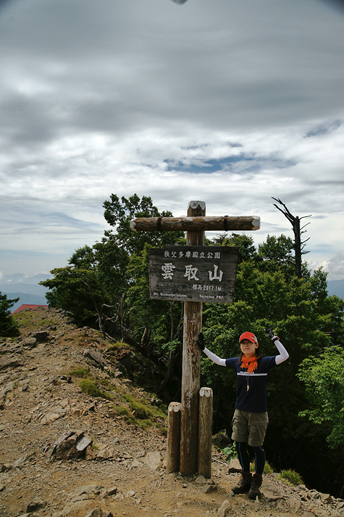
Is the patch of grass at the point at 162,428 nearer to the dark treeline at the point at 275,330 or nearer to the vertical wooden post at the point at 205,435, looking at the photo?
the vertical wooden post at the point at 205,435

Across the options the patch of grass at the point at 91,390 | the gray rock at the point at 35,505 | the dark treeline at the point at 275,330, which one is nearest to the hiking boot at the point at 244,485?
the gray rock at the point at 35,505

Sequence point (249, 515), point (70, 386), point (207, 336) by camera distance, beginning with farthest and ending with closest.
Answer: point (207, 336)
point (70, 386)
point (249, 515)

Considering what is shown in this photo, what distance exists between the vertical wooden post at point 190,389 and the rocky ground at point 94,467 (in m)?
0.32

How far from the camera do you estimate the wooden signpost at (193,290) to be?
4645mm

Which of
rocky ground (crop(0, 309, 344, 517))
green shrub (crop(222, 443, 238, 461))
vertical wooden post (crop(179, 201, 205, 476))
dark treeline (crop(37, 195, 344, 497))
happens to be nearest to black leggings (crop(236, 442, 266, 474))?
rocky ground (crop(0, 309, 344, 517))

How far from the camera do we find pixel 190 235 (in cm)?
499

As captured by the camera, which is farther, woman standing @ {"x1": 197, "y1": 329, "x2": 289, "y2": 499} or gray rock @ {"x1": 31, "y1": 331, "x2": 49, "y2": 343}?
gray rock @ {"x1": 31, "y1": 331, "x2": 49, "y2": 343}

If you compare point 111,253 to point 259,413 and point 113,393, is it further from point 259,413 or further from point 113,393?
point 259,413

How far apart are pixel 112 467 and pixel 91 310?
15552 millimetres

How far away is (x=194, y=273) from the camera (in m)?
4.75

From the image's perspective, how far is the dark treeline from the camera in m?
13.1

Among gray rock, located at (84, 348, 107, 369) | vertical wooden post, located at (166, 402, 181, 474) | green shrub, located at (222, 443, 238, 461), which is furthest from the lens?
gray rock, located at (84, 348, 107, 369)

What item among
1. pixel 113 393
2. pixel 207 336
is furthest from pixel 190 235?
pixel 207 336

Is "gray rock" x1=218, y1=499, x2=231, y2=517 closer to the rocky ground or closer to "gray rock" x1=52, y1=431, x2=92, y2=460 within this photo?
the rocky ground
